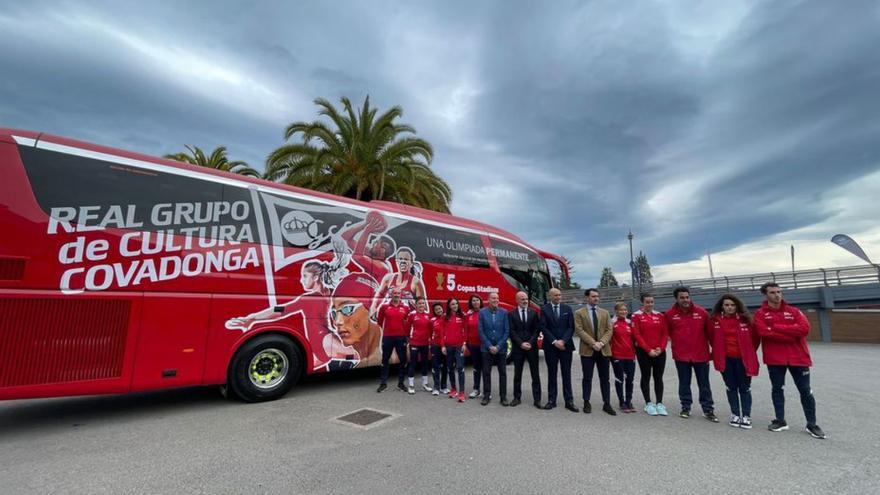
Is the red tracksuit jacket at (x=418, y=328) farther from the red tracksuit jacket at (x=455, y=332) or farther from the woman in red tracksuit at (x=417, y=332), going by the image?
the red tracksuit jacket at (x=455, y=332)

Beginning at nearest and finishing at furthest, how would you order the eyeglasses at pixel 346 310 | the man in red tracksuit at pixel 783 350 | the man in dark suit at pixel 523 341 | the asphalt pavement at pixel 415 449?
1. the asphalt pavement at pixel 415 449
2. the man in red tracksuit at pixel 783 350
3. the man in dark suit at pixel 523 341
4. the eyeglasses at pixel 346 310

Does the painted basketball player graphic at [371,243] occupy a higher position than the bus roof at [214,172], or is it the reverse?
the bus roof at [214,172]

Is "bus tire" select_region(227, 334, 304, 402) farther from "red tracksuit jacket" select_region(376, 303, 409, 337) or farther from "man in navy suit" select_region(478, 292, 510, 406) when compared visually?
"man in navy suit" select_region(478, 292, 510, 406)

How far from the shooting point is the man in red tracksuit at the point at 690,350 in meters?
5.84

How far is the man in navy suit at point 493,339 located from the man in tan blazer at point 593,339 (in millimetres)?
1155

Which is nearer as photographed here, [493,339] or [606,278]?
[493,339]

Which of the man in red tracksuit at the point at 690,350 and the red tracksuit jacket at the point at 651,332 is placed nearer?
the man in red tracksuit at the point at 690,350

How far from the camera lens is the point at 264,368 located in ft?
21.9

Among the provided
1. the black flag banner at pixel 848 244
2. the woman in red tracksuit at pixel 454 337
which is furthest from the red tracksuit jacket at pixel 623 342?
the black flag banner at pixel 848 244

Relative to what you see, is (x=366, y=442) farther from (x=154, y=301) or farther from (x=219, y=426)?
(x=154, y=301)

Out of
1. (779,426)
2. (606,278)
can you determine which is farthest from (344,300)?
(606,278)

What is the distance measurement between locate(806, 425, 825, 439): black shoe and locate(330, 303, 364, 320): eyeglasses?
6.64 meters

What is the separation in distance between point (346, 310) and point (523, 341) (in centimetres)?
316

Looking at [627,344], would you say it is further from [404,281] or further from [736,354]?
[404,281]
